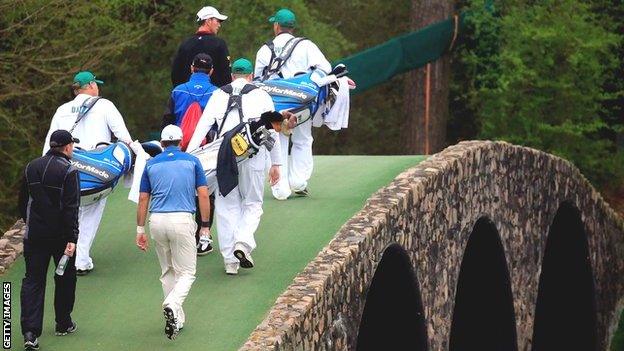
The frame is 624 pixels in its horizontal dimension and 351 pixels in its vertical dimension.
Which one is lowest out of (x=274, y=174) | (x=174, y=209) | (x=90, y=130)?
(x=174, y=209)

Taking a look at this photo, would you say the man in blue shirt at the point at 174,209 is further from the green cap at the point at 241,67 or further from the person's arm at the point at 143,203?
the green cap at the point at 241,67

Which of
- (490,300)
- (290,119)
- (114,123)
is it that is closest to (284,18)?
(290,119)

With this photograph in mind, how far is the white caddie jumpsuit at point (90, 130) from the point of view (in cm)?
1479

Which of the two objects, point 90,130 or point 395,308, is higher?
point 90,130

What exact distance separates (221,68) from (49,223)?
3.30 meters

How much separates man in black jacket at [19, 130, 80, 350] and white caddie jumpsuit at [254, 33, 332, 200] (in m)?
3.95

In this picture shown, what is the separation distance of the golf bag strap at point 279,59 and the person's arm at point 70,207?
12.9ft

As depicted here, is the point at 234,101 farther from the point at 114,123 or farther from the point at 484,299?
the point at 484,299

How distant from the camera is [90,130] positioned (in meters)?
15.0

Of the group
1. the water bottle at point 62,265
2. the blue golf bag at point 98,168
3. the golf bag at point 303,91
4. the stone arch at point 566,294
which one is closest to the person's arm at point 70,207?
the water bottle at point 62,265

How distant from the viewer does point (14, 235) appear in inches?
625

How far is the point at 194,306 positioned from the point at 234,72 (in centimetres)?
222

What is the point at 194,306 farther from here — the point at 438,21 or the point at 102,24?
the point at 438,21

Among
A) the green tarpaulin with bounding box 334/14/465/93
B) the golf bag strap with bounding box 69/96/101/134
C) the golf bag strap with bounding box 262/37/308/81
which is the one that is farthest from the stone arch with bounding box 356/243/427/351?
the green tarpaulin with bounding box 334/14/465/93
